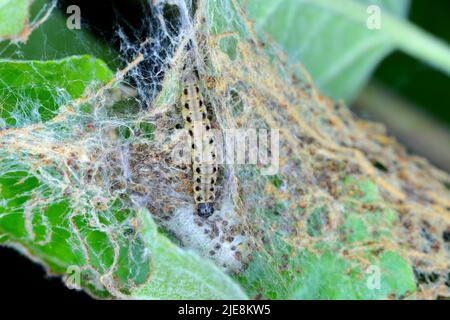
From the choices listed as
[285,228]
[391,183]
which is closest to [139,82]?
[285,228]

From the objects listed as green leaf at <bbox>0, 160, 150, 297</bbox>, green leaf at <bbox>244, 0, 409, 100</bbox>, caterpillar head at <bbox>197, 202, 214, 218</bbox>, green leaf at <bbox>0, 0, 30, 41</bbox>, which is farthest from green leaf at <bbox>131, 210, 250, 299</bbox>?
green leaf at <bbox>244, 0, 409, 100</bbox>

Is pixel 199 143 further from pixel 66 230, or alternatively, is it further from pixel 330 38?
pixel 330 38

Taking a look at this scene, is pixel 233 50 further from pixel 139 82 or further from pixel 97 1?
pixel 97 1

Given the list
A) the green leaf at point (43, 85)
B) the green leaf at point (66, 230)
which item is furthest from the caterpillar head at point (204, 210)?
the green leaf at point (43, 85)

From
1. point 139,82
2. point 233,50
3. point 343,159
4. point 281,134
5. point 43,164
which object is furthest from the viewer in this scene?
point 343,159

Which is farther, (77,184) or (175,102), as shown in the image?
(175,102)

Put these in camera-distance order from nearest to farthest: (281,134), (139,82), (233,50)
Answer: (139,82) < (233,50) < (281,134)
